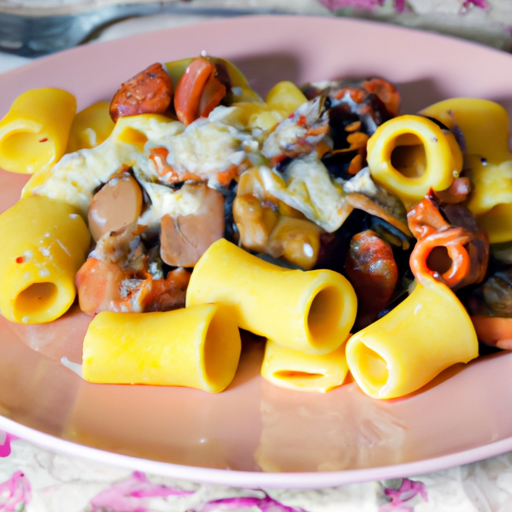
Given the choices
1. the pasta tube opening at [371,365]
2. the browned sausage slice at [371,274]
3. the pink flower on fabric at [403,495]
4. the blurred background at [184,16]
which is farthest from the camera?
the blurred background at [184,16]

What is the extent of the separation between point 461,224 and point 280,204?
323 millimetres

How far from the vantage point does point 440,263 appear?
1030 millimetres

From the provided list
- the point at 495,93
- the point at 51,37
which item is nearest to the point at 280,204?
the point at 495,93

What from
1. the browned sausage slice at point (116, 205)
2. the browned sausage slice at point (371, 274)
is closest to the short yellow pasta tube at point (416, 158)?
the browned sausage slice at point (371, 274)

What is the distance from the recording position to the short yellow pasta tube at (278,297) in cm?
96

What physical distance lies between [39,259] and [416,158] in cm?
74

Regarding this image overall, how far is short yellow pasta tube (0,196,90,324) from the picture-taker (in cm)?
111

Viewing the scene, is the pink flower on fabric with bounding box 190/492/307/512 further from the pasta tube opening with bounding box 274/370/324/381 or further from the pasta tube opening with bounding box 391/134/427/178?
the pasta tube opening with bounding box 391/134/427/178

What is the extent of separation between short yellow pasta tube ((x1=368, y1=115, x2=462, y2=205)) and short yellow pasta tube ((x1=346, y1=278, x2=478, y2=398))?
0.71ft

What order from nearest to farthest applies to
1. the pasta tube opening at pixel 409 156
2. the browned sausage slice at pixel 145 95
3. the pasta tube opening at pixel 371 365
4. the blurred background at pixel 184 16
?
the pasta tube opening at pixel 371 365, the pasta tube opening at pixel 409 156, the browned sausage slice at pixel 145 95, the blurred background at pixel 184 16

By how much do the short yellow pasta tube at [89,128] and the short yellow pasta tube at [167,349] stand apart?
51 centimetres

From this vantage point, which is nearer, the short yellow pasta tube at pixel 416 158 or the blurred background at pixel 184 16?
the short yellow pasta tube at pixel 416 158

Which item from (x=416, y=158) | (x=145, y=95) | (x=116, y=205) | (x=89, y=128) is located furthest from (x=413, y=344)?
(x=89, y=128)

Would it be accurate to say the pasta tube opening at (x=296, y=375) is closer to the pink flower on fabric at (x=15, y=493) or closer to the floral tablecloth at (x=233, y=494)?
the floral tablecloth at (x=233, y=494)
